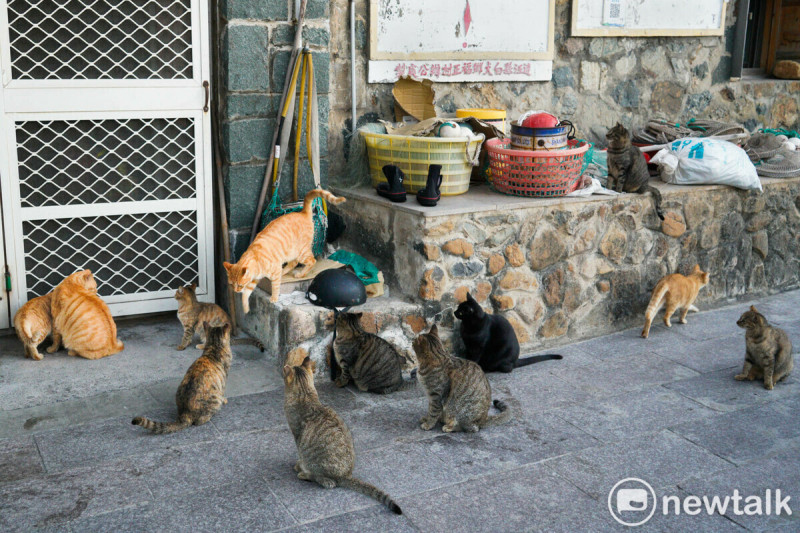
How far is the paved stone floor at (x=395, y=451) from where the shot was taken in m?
3.15

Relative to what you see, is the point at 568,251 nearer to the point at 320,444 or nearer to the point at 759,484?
the point at 759,484

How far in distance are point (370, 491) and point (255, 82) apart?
2.65 m

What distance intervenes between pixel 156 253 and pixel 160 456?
182cm

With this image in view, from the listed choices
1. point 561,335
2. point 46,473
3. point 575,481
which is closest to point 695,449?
point 575,481

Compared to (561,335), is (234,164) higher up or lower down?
higher up

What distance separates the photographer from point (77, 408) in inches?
156

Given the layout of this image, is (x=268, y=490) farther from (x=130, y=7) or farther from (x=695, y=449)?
(x=130, y=7)

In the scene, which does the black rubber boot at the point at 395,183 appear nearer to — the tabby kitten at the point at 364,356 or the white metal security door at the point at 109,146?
the tabby kitten at the point at 364,356

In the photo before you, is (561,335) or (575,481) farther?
(561,335)

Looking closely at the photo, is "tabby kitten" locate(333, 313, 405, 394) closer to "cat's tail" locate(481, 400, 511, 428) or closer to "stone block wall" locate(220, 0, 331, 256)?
"cat's tail" locate(481, 400, 511, 428)

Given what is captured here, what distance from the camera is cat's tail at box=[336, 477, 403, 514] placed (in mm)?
3168

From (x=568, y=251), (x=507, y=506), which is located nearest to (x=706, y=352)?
(x=568, y=251)

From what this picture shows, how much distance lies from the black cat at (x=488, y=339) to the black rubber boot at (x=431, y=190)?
2.02 ft

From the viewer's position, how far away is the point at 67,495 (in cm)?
321
